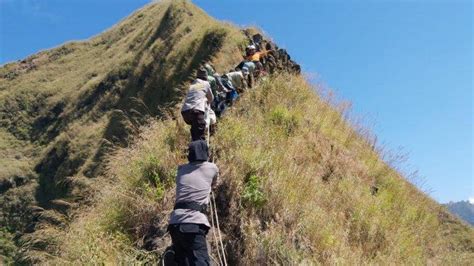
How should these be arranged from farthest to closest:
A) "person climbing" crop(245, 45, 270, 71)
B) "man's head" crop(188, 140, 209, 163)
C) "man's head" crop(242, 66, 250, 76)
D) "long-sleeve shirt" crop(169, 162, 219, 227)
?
1. "person climbing" crop(245, 45, 270, 71)
2. "man's head" crop(242, 66, 250, 76)
3. "man's head" crop(188, 140, 209, 163)
4. "long-sleeve shirt" crop(169, 162, 219, 227)

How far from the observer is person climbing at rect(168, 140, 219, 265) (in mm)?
4809

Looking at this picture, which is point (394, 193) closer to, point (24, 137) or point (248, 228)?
point (248, 228)

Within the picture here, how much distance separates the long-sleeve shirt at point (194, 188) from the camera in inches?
192

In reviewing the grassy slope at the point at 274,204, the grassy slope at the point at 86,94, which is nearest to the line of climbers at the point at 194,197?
the grassy slope at the point at 274,204

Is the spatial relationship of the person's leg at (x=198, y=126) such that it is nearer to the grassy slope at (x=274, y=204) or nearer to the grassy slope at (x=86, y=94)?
the grassy slope at (x=274, y=204)

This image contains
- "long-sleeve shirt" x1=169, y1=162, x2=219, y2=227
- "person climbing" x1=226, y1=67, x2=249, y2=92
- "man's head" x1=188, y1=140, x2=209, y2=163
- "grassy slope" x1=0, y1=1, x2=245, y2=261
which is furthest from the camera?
"grassy slope" x1=0, y1=1, x2=245, y2=261

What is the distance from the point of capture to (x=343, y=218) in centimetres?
732

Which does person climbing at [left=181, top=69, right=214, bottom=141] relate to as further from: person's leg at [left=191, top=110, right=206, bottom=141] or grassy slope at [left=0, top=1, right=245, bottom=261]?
grassy slope at [left=0, top=1, right=245, bottom=261]

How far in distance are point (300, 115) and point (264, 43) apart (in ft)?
20.5

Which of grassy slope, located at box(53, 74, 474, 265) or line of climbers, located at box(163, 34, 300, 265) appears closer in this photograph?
line of climbers, located at box(163, 34, 300, 265)

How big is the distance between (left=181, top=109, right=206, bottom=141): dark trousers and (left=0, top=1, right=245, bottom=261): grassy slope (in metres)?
8.71

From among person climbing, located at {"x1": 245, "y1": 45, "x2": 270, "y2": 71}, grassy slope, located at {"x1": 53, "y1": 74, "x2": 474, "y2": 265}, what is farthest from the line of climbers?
person climbing, located at {"x1": 245, "y1": 45, "x2": 270, "y2": 71}

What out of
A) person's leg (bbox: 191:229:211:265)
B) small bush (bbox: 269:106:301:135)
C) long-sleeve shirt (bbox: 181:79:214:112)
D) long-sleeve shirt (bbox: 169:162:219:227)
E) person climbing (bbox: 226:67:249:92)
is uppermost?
person climbing (bbox: 226:67:249:92)

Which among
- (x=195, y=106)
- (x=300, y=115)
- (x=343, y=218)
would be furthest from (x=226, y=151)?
(x=300, y=115)
